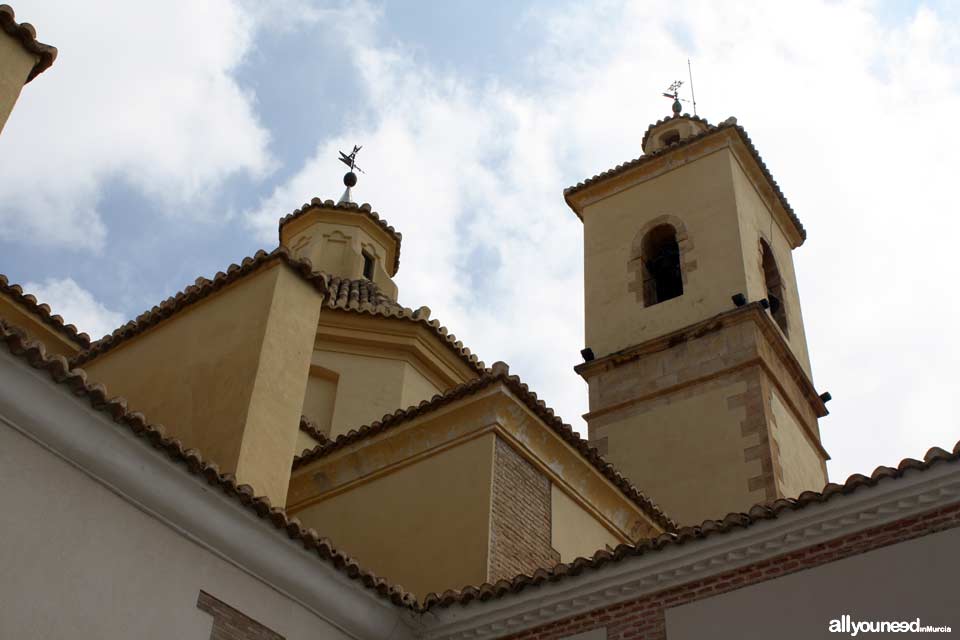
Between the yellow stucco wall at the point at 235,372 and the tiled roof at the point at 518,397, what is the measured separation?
144cm

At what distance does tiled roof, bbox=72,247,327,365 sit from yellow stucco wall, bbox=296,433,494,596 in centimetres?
222

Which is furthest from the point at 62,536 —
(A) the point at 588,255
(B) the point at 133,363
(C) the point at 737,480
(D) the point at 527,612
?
(A) the point at 588,255

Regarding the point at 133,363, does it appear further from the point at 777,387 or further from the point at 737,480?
the point at 777,387

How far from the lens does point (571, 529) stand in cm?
1279

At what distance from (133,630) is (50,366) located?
5.99 ft

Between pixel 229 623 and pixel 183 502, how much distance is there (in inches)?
37.0

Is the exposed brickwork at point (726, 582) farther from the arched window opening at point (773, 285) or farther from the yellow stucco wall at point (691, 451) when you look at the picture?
the arched window opening at point (773, 285)

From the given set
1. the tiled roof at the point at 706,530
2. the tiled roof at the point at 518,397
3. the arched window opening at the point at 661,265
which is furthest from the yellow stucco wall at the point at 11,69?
the arched window opening at the point at 661,265

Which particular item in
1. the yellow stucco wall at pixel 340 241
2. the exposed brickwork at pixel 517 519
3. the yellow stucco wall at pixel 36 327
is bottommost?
the exposed brickwork at pixel 517 519

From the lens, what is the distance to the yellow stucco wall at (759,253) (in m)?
19.4

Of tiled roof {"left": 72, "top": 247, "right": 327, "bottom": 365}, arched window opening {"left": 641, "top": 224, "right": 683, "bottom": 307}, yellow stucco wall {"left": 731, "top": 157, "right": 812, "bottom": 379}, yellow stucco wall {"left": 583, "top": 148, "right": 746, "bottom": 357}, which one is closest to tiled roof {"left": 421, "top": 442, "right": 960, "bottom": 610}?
tiled roof {"left": 72, "top": 247, "right": 327, "bottom": 365}

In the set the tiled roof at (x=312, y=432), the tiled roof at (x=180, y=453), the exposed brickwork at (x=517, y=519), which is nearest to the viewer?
the tiled roof at (x=180, y=453)

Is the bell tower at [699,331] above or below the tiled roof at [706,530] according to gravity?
above

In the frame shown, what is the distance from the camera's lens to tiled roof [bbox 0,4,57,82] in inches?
434
